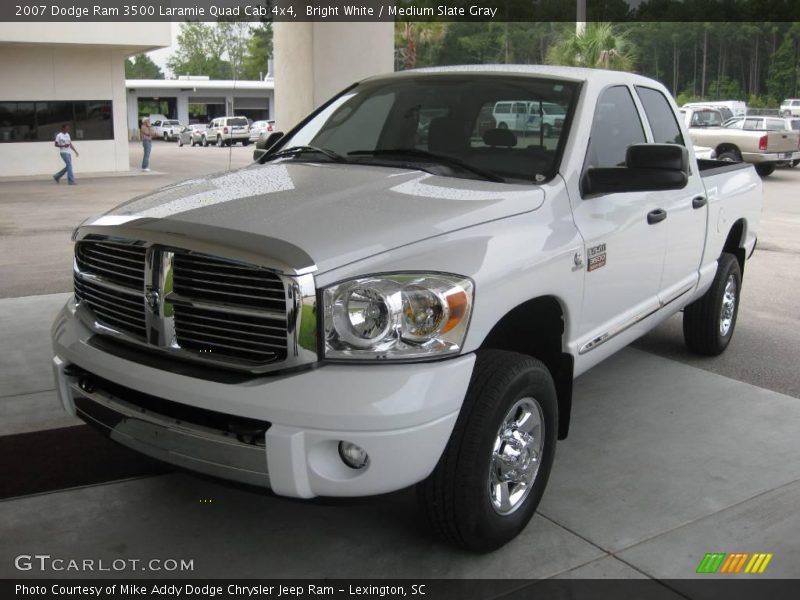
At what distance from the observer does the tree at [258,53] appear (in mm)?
93438

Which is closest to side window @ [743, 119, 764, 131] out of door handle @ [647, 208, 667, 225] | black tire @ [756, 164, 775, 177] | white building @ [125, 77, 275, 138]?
black tire @ [756, 164, 775, 177]

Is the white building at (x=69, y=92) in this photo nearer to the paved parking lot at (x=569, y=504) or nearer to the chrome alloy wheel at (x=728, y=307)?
the paved parking lot at (x=569, y=504)

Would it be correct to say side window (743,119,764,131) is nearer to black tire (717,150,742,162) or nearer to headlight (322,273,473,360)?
black tire (717,150,742,162)

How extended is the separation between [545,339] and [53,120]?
2497cm

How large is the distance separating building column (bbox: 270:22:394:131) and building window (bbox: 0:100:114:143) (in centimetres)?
1816

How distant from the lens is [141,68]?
444 feet

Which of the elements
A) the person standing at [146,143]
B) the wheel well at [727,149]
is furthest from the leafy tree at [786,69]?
the person standing at [146,143]

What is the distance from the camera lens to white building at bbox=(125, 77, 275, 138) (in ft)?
202

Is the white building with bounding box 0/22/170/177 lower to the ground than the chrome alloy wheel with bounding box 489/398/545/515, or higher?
higher

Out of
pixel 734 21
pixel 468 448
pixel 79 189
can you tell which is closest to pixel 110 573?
pixel 468 448

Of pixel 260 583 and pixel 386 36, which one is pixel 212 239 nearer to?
pixel 260 583

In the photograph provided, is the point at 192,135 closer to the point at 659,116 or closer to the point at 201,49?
the point at 659,116

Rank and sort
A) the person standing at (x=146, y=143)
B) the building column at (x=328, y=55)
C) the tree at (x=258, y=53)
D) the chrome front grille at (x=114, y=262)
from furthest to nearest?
1. the tree at (x=258, y=53)
2. the person standing at (x=146, y=143)
3. the building column at (x=328, y=55)
4. the chrome front grille at (x=114, y=262)

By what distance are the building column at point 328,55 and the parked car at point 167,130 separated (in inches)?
1843
